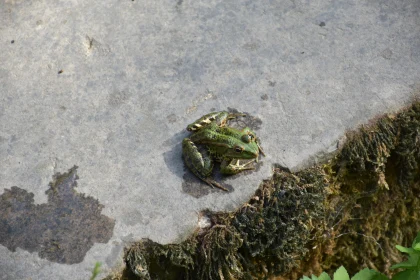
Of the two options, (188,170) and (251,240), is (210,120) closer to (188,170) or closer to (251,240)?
(188,170)

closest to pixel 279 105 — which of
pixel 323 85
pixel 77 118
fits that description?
pixel 323 85

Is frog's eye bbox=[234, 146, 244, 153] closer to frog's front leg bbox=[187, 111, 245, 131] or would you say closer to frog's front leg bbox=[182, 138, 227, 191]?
frog's front leg bbox=[182, 138, 227, 191]

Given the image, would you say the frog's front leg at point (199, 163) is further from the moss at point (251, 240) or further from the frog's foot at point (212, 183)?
the moss at point (251, 240)

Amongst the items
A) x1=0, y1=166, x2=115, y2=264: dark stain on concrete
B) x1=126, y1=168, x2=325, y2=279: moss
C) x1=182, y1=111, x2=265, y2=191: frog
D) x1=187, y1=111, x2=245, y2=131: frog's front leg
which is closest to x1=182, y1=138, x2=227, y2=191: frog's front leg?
x1=182, y1=111, x2=265, y2=191: frog

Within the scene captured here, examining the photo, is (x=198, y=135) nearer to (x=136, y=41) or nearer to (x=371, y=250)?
(x=136, y=41)

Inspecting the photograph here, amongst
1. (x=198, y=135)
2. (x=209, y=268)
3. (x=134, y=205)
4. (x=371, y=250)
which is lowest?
(x=371, y=250)

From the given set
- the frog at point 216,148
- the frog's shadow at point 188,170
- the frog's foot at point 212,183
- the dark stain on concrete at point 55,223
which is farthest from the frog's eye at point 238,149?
the dark stain on concrete at point 55,223
